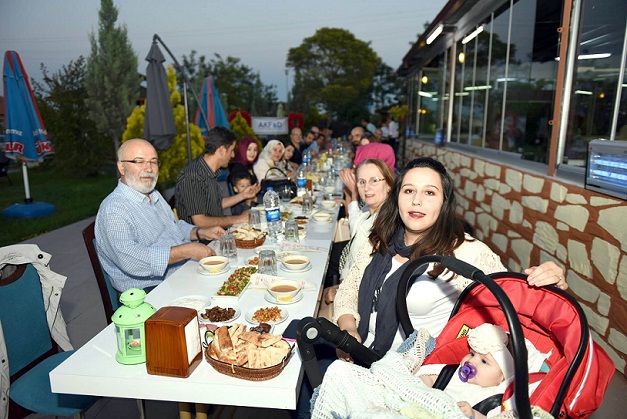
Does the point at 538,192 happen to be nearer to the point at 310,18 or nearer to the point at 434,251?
the point at 434,251

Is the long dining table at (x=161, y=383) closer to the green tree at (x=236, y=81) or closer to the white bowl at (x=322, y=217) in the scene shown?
the white bowl at (x=322, y=217)

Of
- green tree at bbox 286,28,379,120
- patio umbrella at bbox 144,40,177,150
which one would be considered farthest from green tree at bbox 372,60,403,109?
patio umbrella at bbox 144,40,177,150

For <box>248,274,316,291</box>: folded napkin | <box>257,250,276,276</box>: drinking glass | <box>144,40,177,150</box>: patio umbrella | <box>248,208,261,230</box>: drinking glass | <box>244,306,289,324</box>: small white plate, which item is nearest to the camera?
<box>244,306,289,324</box>: small white plate

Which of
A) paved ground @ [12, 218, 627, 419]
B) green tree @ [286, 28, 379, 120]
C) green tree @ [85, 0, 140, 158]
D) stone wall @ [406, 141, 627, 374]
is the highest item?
green tree @ [286, 28, 379, 120]

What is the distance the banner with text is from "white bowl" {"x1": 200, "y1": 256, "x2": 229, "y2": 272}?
1653cm

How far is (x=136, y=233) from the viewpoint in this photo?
2.82m

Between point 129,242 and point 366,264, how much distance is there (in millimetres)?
1520

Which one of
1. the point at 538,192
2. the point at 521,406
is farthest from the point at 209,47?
the point at 521,406

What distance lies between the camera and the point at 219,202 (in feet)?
14.8

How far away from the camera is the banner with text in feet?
61.7

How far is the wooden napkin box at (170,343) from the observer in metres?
1.52

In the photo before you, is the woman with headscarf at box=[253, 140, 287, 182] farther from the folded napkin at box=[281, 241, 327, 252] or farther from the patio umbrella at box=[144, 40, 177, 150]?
the folded napkin at box=[281, 241, 327, 252]

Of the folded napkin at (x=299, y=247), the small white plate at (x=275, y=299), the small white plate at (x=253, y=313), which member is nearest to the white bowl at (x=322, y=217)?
the folded napkin at (x=299, y=247)

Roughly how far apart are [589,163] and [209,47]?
139ft
